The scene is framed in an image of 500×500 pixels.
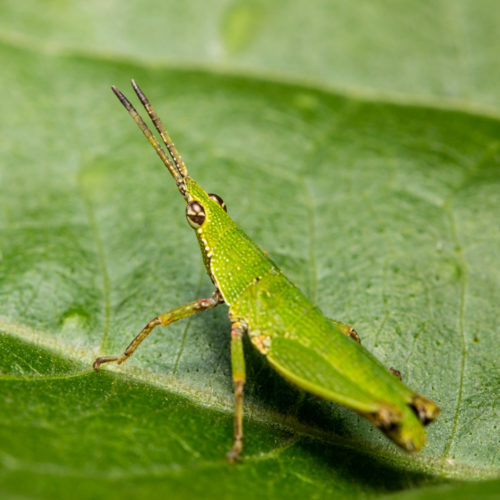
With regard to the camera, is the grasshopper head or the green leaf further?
the grasshopper head

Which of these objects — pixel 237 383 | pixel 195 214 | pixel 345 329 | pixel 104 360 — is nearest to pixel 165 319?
pixel 104 360

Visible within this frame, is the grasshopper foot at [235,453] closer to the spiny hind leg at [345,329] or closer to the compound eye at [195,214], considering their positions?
the spiny hind leg at [345,329]

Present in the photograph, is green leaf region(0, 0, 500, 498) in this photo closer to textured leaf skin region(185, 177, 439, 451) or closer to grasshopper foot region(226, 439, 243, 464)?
grasshopper foot region(226, 439, 243, 464)

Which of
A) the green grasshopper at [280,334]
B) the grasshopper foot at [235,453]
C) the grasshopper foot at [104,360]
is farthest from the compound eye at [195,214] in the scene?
the grasshopper foot at [235,453]

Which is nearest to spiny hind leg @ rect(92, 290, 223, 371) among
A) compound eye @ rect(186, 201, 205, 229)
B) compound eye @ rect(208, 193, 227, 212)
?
compound eye @ rect(186, 201, 205, 229)

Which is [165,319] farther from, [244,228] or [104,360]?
[244,228]

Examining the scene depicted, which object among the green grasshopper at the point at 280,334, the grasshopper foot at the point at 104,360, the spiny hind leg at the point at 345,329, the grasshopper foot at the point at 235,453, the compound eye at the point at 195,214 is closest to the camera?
the grasshopper foot at the point at 235,453
